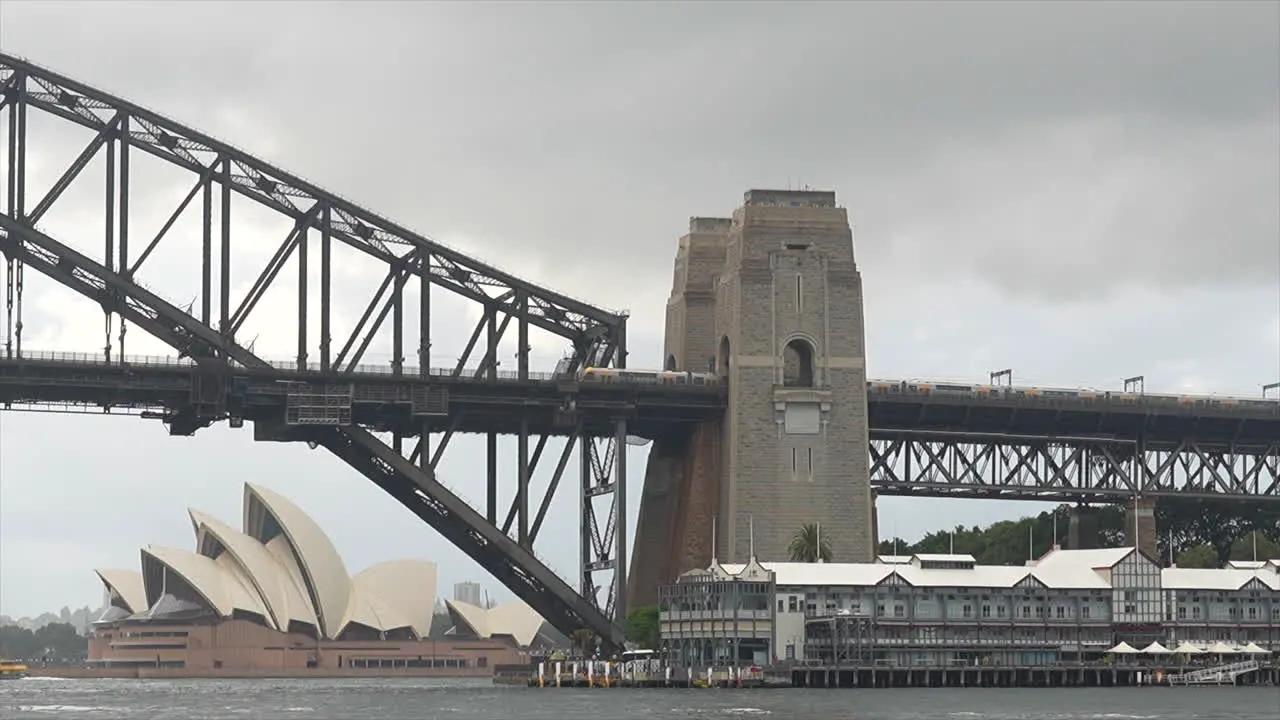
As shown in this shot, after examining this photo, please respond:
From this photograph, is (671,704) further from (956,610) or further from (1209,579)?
(1209,579)

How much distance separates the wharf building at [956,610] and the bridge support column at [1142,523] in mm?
6562

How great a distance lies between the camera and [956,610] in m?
179

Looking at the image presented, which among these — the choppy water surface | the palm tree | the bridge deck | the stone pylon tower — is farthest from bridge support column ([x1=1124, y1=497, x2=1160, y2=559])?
the palm tree

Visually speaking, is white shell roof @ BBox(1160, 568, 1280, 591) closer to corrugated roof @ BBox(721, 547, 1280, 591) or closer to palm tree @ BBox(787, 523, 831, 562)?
corrugated roof @ BBox(721, 547, 1280, 591)

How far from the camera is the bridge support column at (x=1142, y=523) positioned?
195375 mm

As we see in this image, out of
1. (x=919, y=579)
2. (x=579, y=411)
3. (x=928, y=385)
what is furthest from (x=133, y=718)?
(x=928, y=385)

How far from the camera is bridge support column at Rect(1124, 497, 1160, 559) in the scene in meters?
195

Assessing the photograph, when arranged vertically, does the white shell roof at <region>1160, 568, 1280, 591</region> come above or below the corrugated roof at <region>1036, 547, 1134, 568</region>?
below

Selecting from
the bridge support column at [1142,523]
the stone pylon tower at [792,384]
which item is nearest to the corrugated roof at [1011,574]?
the stone pylon tower at [792,384]

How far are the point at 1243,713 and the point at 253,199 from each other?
243ft

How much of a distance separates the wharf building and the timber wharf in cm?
97

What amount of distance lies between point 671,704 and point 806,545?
35249 mm

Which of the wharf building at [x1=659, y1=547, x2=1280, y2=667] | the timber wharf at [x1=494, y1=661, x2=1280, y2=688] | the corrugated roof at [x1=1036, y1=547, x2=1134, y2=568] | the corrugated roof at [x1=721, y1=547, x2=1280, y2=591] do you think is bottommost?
the timber wharf at [x1=494, y1=661, x2=1280, y2=688]

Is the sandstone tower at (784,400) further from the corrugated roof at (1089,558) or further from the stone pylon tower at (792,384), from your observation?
the corrugated roof at (1089,558)
